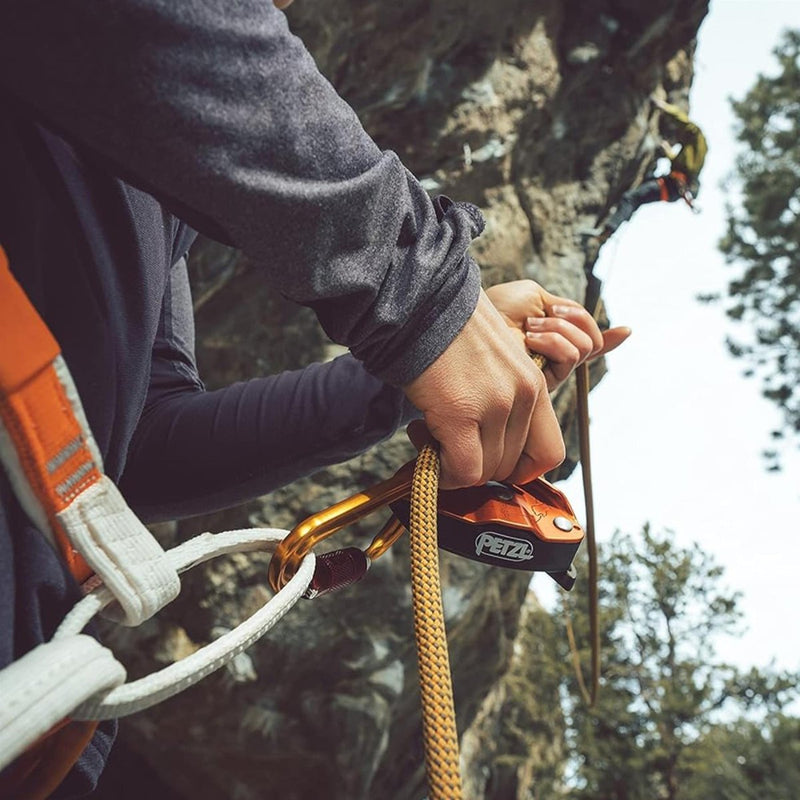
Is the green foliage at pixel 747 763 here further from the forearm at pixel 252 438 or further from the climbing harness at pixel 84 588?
the climbing harness at pixel 84 588

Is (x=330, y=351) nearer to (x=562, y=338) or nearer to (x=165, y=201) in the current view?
(x=562, y=338)

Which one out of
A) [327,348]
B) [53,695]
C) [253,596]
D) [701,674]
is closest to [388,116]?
[327,348]

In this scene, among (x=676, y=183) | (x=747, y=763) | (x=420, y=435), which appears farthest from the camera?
(x=747, y=763)

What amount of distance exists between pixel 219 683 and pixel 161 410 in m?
3.16

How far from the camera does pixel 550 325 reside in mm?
1009

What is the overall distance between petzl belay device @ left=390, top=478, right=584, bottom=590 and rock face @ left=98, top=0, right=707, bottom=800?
2926 mm

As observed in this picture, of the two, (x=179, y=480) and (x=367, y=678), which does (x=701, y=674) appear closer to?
(x=367, y=678)

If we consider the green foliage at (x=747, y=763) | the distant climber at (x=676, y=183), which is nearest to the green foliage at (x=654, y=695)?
the green foliage at (x=747, y=763)

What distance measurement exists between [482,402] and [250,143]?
34cm

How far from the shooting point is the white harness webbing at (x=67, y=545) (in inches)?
18.6

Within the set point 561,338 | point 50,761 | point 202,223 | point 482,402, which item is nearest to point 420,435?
point 482,402

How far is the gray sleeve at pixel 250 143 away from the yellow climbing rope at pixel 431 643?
147mm

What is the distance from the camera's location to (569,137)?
475cm

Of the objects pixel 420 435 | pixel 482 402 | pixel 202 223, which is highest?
pixel 202 223
